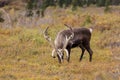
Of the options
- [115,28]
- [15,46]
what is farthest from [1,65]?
[115,28]

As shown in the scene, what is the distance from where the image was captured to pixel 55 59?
1716 cm

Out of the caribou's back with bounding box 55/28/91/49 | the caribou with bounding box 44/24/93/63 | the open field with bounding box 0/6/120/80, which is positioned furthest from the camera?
the caribou's back with bounding box 55/28/91/49

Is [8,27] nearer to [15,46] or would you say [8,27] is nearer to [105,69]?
[15,46]

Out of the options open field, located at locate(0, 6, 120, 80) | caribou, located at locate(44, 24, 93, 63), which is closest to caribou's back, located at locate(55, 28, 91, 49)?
caribou, located at locate(44, 24, 93, 63)

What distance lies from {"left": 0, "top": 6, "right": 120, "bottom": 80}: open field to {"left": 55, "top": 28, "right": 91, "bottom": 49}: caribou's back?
2.40 ft

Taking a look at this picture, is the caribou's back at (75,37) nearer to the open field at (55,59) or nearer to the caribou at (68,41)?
the caribou at (68,41)

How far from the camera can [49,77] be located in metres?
13.0

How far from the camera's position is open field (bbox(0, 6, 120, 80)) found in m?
13.3

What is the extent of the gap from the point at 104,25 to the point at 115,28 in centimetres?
101

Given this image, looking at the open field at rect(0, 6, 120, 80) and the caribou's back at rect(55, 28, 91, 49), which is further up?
the caribou's back at rect(55, 28, 91, 49)

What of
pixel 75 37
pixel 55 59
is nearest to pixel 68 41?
pixel 75 37

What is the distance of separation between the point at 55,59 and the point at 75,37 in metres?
1.34

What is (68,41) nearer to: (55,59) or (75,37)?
(75,37)

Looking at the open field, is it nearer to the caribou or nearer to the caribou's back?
the caribou
